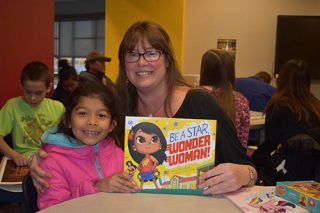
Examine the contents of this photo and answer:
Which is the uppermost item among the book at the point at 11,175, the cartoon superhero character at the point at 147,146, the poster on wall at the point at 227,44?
the poster on wall at the point at 227,44

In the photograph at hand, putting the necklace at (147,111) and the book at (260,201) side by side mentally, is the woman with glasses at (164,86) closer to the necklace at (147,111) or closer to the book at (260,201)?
the necklace at (147,111)

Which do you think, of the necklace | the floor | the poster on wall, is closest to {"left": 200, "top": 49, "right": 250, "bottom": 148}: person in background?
the necklace

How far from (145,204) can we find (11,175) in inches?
43.1

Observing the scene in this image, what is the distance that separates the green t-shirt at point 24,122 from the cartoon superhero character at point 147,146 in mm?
1560

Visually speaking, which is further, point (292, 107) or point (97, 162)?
point (292, 107)

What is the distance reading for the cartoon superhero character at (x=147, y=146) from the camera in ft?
4.31

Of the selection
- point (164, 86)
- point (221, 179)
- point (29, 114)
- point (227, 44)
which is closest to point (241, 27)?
point (227, 44)

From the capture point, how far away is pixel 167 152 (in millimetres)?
1317

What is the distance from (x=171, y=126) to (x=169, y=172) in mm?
162

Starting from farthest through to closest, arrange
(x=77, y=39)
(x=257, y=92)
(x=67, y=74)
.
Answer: (x=77, y=39) < (x=257, y=92) < (x=67, y=74)

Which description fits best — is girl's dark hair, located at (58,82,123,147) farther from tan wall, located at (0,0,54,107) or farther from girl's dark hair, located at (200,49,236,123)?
tan wall, located at (0,0,54,107)

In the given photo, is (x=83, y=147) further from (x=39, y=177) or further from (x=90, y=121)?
(x=39, y=177)

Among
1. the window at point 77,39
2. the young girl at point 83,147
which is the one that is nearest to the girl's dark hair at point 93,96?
the young girl at point 83,147

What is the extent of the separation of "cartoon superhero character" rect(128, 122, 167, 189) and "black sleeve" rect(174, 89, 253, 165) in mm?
469
